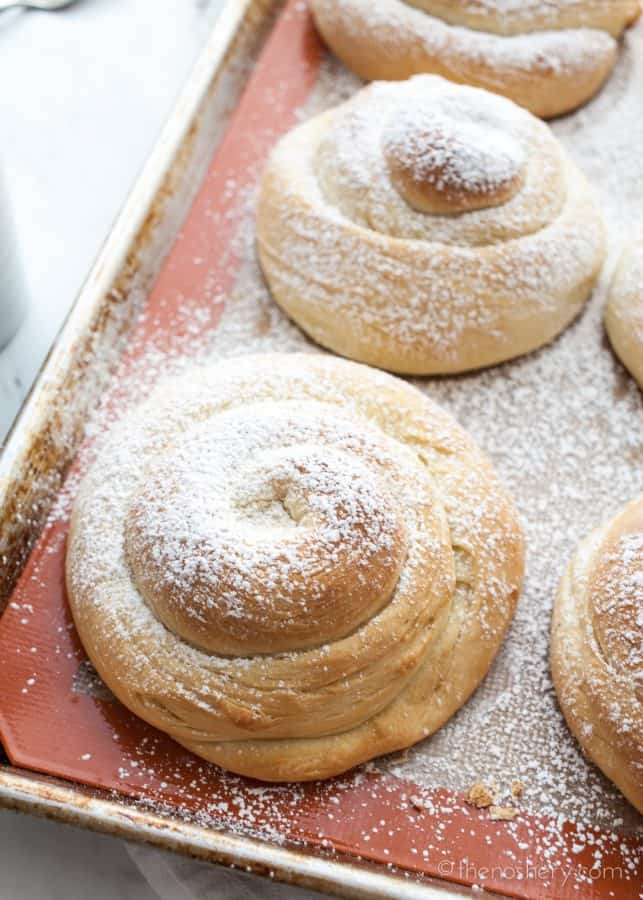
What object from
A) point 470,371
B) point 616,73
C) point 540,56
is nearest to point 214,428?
point 470,371

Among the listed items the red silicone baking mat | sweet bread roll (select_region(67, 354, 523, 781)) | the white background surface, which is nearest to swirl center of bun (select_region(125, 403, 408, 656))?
sweet bread roll (select_region(67, 354, 523, 781))

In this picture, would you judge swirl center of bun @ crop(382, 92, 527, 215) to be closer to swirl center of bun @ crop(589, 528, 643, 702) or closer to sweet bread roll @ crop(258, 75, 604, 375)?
sweet bread roll @ crop(258, 75, 604, 375)

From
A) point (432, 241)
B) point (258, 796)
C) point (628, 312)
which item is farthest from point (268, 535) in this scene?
point (628, 312)

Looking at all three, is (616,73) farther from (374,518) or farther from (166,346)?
(374,518)

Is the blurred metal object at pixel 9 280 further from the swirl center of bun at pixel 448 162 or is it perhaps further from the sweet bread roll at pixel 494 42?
the sweet bread roll at pixel 494 42

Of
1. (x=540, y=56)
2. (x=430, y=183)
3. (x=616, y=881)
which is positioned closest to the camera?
(x=616, y=881)

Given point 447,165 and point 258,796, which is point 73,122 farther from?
point 258,796
